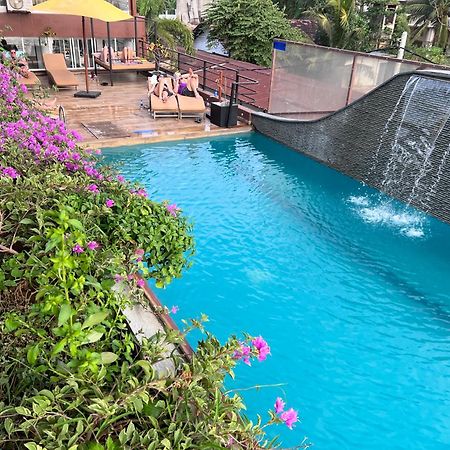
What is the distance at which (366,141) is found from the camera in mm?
9219

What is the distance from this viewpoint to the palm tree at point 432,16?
2606 centimetres

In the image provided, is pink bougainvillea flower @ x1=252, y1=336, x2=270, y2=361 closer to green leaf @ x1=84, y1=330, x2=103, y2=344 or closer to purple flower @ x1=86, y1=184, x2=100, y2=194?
green leaf @ x1=84, y1=330, x2=103, y2=344

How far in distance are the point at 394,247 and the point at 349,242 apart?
698 millimetres

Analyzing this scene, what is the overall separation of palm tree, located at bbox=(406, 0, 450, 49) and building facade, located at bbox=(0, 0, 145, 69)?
59.5ft

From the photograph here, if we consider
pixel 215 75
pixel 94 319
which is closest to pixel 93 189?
pixel 94 319

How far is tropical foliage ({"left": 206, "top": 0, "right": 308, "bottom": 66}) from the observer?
1853 centimetres

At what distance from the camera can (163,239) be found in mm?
3195

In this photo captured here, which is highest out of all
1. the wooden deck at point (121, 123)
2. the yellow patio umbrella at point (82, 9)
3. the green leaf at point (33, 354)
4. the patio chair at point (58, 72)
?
the yellow patio umbrella at point (82, 9)

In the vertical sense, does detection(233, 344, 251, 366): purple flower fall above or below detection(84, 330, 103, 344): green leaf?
below

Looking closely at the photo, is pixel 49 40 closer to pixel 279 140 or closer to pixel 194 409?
pixel 279 140

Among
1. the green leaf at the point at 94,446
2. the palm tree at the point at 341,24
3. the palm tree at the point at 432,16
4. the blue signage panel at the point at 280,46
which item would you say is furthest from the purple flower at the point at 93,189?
the palm tree at the point at 432,16

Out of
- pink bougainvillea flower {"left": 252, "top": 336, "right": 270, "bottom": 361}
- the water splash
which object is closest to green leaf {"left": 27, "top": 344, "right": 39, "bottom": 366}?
pink bougainvillea flower {"left": 252, "top": 336, "right": 270, "bottom": 361}

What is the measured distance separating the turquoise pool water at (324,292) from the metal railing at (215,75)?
362cm

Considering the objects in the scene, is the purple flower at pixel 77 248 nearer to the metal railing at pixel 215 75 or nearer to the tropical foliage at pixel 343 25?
the metal railing at pixel 215 75
